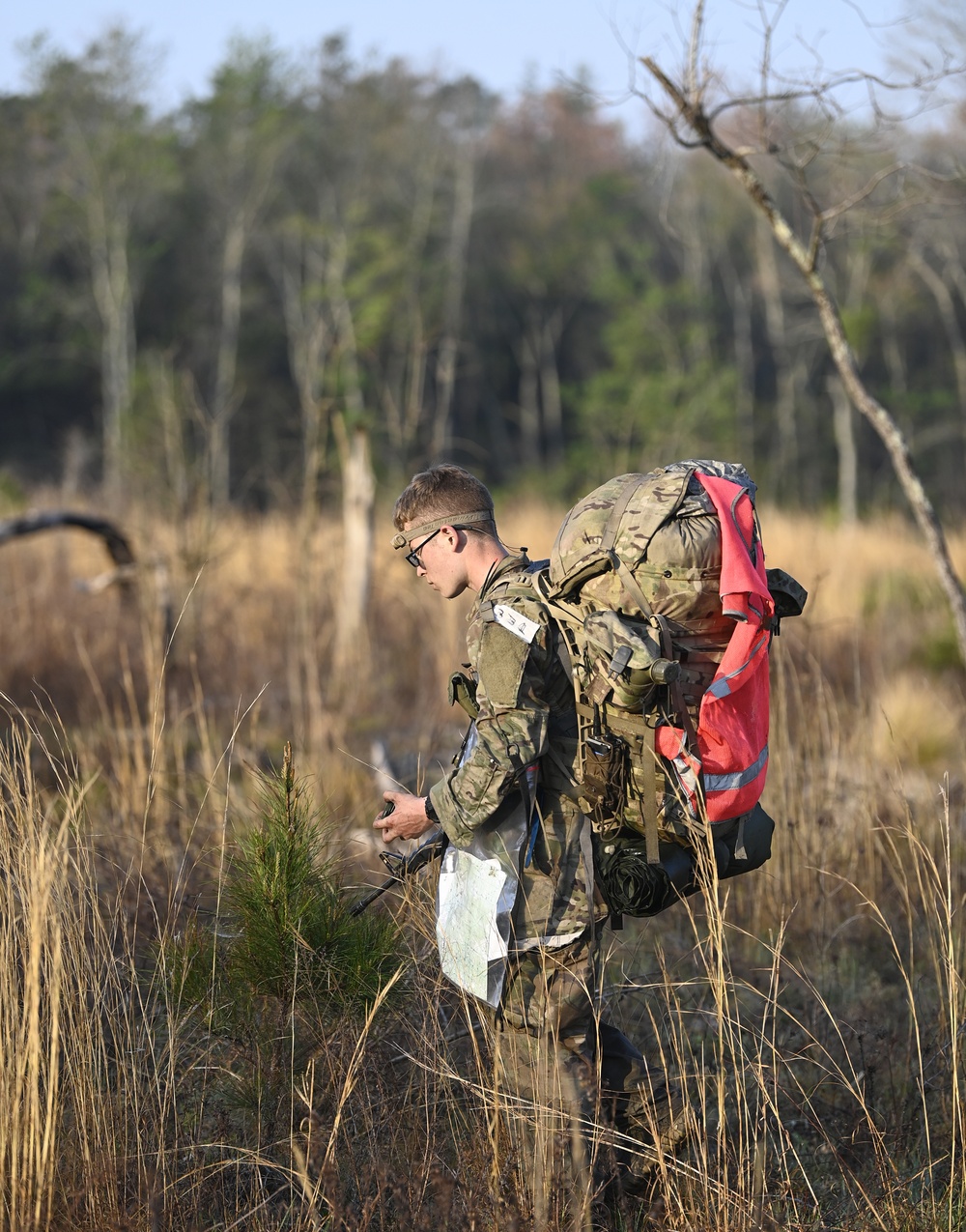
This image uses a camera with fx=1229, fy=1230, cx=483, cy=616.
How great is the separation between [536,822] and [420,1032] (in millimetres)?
523

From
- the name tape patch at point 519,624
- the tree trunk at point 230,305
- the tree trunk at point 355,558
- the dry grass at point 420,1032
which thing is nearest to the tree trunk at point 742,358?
the tree trunk at point 230,305

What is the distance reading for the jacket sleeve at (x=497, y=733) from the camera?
2.33 metres

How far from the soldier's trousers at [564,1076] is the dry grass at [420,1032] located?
0.23 feet

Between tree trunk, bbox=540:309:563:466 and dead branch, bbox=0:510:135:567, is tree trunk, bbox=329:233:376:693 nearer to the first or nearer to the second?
dead branch, bbox=0:510:135:567

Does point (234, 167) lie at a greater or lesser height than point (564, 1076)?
greater

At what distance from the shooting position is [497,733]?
7.66ft

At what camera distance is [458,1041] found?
3.03 metres

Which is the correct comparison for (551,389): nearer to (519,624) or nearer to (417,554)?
(417,554)

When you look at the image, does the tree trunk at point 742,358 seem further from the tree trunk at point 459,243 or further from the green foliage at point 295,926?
the green foliage at point 295,926

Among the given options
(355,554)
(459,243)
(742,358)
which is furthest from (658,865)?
(742,358)

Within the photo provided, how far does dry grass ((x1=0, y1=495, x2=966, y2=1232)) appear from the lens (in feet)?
7.52

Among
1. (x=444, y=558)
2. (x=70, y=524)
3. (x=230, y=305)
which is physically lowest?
(x=70, y=524)

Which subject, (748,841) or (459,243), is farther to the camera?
(459,243)

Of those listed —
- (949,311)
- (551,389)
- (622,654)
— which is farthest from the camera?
(551,389)
